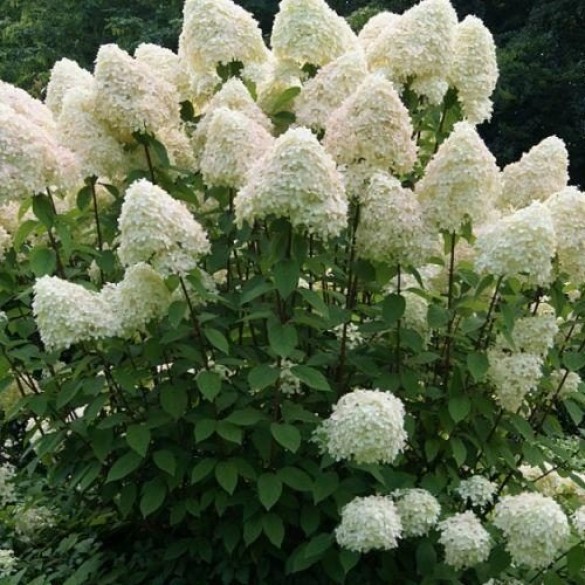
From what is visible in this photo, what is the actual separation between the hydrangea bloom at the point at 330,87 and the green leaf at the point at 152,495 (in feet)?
4.65

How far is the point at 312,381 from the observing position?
2.99 meters

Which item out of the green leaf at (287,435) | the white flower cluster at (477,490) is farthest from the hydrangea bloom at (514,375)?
the green leaf at (287,435)

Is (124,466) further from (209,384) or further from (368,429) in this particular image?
(368,429)

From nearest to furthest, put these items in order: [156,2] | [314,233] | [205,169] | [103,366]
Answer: [314,233] < [205,169] < [103,366] < [156,2]

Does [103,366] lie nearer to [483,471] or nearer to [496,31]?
[483,471]

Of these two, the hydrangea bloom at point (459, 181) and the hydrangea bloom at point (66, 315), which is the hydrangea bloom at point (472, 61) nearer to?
the hydrangea bloom at point (459, 181)

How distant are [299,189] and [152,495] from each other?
128 centimetres

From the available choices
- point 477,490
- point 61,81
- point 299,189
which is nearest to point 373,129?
point 299,189

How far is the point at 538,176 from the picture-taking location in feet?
11.6

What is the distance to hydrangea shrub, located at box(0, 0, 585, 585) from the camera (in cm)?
296

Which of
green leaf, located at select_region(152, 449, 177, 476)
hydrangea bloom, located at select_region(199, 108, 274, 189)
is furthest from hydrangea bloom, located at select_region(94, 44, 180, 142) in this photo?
green leaf, located at select_region(152, 449, 177, 476)

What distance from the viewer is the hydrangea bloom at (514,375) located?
325cm

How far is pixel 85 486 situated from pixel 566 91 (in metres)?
13.0

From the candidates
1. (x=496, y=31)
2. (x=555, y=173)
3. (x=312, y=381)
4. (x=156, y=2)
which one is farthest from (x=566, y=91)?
(x=312, y=381)
